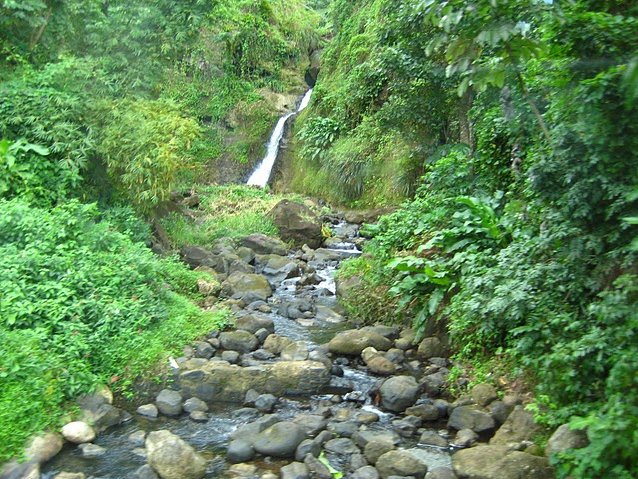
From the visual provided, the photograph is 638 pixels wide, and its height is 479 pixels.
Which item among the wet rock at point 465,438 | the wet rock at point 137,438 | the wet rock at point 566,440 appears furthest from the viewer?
the wet rock at point 137,438

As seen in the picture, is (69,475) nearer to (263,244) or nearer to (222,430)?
(222,430)

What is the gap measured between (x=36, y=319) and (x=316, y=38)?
22.8m

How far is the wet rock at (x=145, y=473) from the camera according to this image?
5.96 metres

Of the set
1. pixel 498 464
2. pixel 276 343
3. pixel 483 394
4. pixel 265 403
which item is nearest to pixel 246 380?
pixel 265 403

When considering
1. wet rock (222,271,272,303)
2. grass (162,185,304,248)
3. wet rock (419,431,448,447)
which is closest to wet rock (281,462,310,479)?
wet rock (419,431,448,447)

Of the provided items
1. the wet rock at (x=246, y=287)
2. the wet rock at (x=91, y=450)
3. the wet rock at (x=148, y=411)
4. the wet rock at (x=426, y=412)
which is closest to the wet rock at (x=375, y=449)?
the wet rock at (x=426, y=412)

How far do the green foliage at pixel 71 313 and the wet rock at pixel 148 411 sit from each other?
47 centimetres

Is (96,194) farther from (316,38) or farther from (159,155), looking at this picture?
(316,38)

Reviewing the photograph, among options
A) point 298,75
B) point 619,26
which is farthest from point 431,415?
point 298,75

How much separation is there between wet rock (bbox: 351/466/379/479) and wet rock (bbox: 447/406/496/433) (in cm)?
131

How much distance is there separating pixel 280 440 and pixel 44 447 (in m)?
2.30

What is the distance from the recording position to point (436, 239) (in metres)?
9.46

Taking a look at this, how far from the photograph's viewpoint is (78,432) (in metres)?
6.63

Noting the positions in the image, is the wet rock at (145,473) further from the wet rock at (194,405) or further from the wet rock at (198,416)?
the wet rock at (194,405)
